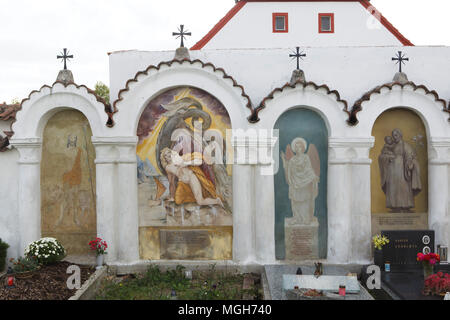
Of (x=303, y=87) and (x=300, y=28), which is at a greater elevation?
(x=300, y=28)

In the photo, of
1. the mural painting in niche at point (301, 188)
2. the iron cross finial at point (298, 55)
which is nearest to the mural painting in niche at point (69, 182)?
the mural painting in niche at point (301, 188)

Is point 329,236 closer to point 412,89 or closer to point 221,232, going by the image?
point 221,232

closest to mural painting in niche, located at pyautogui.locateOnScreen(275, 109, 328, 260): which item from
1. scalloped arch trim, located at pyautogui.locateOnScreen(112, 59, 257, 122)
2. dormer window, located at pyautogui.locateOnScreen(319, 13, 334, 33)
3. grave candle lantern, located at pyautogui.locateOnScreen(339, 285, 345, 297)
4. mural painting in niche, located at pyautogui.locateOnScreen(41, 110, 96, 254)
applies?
scalloped arch trim, located at pyautogui.locateOnScreen(112, 59, 257, 122)

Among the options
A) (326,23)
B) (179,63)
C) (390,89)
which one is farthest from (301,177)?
(326,23)

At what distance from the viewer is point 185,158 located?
11125 mm

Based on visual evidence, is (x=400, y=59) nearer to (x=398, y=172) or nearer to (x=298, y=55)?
(x=298, y=55)

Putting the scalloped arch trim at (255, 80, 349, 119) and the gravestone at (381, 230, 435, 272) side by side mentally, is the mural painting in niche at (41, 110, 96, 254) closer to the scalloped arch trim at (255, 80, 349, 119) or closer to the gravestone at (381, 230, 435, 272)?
the scalloped arch trim at (255, 80, 349, 119)

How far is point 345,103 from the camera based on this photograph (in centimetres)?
1077

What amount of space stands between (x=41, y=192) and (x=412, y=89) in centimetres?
1074

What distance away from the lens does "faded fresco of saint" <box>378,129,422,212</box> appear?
36.5 ft

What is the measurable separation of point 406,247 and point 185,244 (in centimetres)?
589

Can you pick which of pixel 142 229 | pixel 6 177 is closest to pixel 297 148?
pixel 142 229

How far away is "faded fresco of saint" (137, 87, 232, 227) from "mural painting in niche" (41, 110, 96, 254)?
1644 mm
